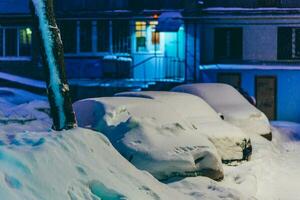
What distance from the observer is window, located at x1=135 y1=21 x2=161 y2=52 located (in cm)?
2612

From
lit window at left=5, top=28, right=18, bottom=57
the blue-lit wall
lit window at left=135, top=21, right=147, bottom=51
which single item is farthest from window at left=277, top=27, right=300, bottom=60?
lit window at left=5, top=28, right=18, bottom=57

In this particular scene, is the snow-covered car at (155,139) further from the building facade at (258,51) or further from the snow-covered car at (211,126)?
the building facade at (258,51)

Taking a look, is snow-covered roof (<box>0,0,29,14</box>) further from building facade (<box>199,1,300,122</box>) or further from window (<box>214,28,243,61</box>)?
window (<box>214,28,243,61</box>)

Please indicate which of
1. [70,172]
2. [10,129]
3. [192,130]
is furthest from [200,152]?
[10,129]

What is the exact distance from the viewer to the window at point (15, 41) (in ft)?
91.8

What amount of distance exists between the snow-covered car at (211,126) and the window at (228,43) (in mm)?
12649

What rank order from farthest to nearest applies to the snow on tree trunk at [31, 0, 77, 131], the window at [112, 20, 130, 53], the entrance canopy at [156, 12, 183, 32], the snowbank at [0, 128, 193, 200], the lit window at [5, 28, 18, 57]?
the lit window at [5, 28, 18, 57] < the window at [112, 20, 130, 53] < the entrance canopy at [156, 12, 183, 32] < the snow on tree trunk at [31, 0, 77, 131] < the snowbank at [0, 128, 193, 200]

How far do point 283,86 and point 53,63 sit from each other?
658 inches

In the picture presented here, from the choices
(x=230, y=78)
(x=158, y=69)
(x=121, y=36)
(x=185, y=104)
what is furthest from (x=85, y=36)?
(x=185, y=104)

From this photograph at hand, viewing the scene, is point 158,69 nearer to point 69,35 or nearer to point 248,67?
point 248,67

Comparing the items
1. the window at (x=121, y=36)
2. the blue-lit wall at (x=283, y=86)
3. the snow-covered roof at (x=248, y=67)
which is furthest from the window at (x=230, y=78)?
the window at (x=121, y=36)

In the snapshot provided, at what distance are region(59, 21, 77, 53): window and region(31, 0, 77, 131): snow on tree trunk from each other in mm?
17949

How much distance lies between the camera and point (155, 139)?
355 inches

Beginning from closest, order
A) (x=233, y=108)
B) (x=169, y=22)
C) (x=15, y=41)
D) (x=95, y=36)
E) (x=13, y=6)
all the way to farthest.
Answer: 1. (x=233, y=108)
2. (x=169, y=22)
3. (x=95, y=36)
4. (x=15, y=41)
5. (x=13, y=6)
